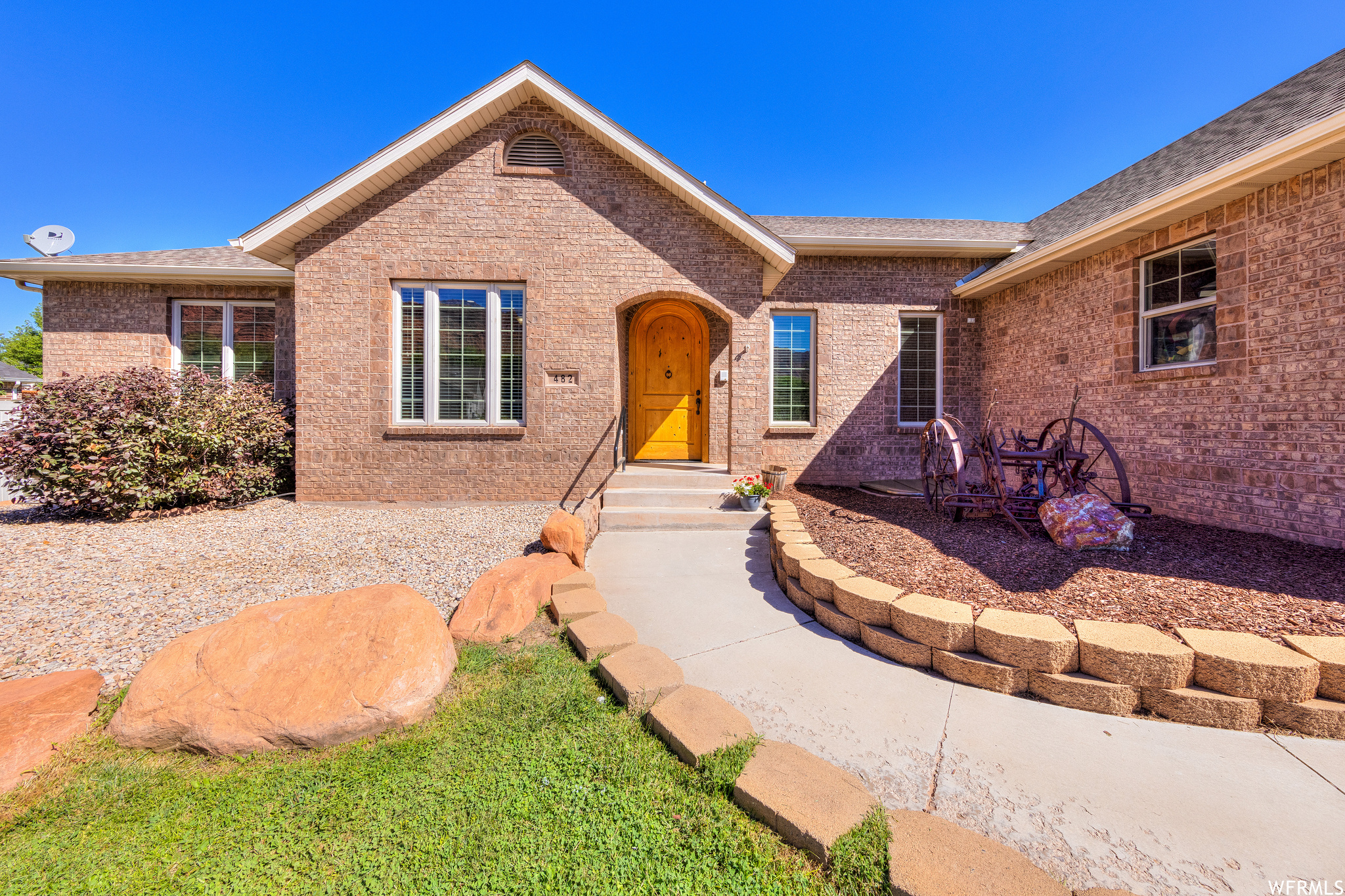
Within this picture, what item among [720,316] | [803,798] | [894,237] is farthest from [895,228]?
[803,798]

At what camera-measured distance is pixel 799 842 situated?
1653 millimetres

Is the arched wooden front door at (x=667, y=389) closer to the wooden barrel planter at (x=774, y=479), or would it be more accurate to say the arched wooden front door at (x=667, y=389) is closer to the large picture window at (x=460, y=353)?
the wooden barrel planter at (x=774, y=479)

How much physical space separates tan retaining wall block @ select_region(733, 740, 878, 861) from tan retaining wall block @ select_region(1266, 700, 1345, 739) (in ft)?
6.99

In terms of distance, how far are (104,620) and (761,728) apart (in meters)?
4.22

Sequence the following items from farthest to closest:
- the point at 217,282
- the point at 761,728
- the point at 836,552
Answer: the point at 217,282, the point at 836,552, the point at 761,728

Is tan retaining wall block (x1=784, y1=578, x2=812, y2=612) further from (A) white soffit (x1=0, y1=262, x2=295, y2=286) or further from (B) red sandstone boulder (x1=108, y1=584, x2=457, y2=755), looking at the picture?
(A) white soffit (x1=0, y1=262, x2=295, y2=286)

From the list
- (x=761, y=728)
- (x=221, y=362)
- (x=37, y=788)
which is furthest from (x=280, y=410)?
(x=761, y=728)

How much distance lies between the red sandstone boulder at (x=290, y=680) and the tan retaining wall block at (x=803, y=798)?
64.7 inches

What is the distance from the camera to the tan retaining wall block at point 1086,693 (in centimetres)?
239

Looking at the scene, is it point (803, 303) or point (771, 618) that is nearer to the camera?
point (771, 618)

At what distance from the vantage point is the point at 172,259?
8.35 metres

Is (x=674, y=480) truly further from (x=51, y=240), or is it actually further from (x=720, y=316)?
(x=51, y=240)

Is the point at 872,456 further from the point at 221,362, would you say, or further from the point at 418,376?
the point at 221,362

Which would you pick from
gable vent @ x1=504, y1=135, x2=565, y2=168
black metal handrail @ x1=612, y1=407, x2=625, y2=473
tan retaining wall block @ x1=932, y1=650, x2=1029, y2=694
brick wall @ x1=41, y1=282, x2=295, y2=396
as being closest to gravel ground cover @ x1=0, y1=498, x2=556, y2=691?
black metal handrail @ x1=612, y1=407, x2=625, y2=473
